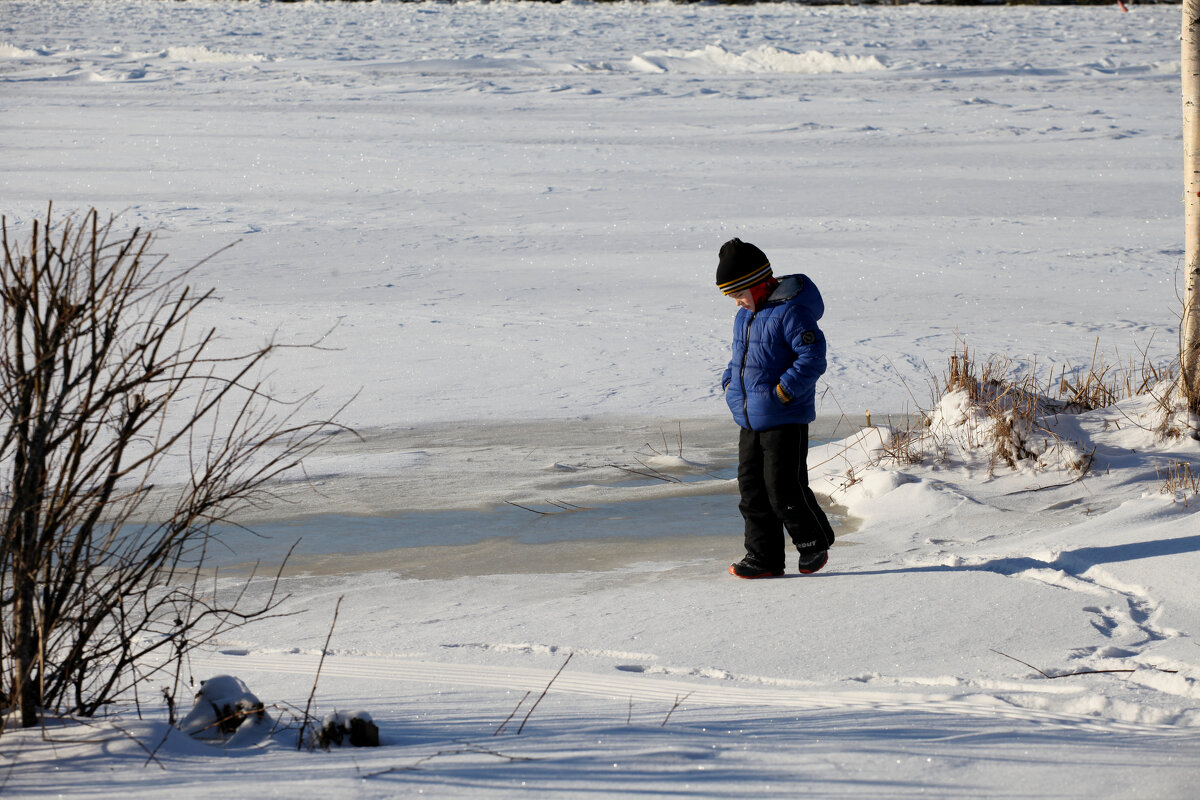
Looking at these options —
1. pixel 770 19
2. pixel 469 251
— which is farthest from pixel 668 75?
pixel 469 251

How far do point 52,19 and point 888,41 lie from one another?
2088cm

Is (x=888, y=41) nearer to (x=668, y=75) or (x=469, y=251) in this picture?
(x=668, y=75)

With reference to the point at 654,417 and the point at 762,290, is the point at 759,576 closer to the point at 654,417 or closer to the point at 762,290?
the point at 762,290

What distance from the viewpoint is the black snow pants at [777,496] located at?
4332 mm

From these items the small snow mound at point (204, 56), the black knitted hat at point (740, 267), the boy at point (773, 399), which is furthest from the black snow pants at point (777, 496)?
the small snow mound at point (204, 56)

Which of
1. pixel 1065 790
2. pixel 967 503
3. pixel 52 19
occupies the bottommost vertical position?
pixel 967 503

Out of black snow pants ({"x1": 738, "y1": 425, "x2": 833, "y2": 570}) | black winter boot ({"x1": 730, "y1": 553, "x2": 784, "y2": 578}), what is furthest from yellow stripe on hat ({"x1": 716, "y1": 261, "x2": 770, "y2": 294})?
black winter boot ({"x1": 730, "y1": 553, "x2": 784, "y2": 578})

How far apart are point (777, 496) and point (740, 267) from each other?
861 millimetres

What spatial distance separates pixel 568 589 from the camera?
4391 mm

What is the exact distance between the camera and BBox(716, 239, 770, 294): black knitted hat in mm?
4207

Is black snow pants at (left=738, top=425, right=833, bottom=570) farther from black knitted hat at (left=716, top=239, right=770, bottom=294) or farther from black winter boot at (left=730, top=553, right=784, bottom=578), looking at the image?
black knitted hat at (left=716, top=239, right=770, bottom=294)

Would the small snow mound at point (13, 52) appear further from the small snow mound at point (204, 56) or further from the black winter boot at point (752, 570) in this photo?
the black winter boot at point (752, 570)

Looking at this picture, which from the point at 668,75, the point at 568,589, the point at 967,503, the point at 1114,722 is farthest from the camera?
the point at 668,75

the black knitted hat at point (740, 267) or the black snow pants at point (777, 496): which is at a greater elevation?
the black knitted hat at point (740, 267)
